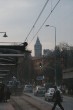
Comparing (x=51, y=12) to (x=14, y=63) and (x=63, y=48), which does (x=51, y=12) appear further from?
(x=63, y=48)

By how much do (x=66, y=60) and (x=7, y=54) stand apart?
6611 cm

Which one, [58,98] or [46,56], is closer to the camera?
[58,98]

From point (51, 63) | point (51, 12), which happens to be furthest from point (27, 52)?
point (51, 63)

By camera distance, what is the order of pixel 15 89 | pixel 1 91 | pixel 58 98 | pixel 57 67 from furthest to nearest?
pixel 57 67
pixel 15 89
pixel 1 91
pixel 58 98

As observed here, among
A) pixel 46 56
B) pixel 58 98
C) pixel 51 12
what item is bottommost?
pixel 58 98

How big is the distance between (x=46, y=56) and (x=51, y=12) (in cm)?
8710

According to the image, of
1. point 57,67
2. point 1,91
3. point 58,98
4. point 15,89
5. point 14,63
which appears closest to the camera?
point 14,63

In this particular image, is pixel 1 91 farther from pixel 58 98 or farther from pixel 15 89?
pixel 15 89

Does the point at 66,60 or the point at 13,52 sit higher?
the point at 66,60

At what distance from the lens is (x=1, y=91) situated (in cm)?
3969

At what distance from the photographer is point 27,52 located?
20.4 metres

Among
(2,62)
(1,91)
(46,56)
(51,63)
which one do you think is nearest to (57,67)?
(51,63)

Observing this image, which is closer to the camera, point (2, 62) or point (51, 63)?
point (2, 62)

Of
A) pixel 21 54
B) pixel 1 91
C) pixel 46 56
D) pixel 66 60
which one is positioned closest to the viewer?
pixel 21 54
